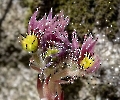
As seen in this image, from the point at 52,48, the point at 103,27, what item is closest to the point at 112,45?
the point at 103,27

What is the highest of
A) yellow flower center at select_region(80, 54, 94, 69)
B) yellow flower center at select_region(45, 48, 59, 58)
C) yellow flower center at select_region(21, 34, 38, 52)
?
yellow flower center at select_region(21, 34, 38, 52)

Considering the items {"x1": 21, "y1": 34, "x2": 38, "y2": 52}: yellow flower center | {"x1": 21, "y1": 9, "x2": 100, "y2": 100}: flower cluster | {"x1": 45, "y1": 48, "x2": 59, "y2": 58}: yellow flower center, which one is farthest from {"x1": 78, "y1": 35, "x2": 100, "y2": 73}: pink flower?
{"x1": 21, "y1": 34, "x2": 38, "y2": 52}: yellow flower center

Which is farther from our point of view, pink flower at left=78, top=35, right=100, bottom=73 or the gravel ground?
the gravel ground

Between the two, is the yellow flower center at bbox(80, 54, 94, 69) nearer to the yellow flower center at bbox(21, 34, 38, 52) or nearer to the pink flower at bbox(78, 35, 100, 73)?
the pink flower at bbox(78, 35, 100, 73)

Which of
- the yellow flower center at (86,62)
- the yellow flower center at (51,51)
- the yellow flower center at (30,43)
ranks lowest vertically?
the yellow flower center at (86,62)

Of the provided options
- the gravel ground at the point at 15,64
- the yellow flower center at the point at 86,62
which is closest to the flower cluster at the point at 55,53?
the yellow flower center at the point at 86,62

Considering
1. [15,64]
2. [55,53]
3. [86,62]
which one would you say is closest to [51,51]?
[55,53]

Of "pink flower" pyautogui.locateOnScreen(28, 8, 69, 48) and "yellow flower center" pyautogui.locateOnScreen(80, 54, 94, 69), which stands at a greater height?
"pink flower" pyautogui.locateOnScreen(28, 8, 69, 48)

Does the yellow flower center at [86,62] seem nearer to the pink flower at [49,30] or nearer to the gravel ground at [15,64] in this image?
the pink flower at [49,30]
